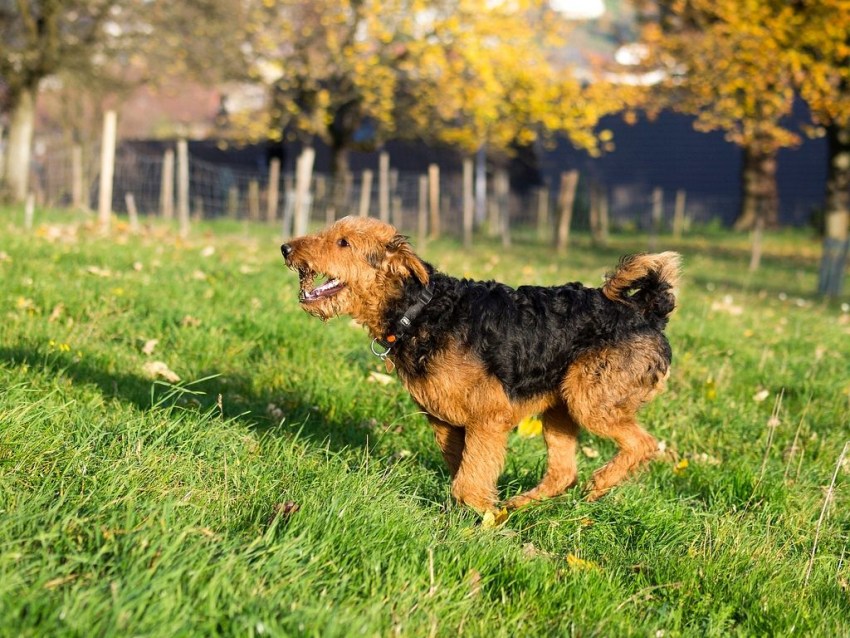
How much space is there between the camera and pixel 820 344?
29.7 ft

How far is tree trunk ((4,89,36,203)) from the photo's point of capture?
2416 centimetres

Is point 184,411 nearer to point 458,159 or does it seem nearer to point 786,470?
point 786,470

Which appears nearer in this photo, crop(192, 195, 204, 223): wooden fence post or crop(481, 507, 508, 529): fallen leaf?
crop(481, 507, 508, 529): fallen leaf

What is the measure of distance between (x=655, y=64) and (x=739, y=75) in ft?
12.6

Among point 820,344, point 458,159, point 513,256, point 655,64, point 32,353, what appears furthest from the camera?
point 458,159

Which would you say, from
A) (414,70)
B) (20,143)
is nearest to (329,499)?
(20,143)

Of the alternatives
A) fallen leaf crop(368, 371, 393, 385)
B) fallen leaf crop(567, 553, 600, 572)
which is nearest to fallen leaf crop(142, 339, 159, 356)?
fallen leaf crop(368, 371, 393, 385)

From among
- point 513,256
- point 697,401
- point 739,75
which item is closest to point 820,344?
point 697,401

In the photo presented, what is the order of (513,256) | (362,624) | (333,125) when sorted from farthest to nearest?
(333,125) < (513,256) < (362,624)

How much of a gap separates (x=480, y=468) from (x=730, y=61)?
21.0 m

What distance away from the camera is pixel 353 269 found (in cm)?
458

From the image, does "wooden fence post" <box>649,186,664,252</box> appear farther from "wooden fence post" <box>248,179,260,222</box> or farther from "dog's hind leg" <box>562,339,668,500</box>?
"dog's hind leg" <box>562,339,668,500</box>

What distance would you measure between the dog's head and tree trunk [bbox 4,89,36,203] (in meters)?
22.1

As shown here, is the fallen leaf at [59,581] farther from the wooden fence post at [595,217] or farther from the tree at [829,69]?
the wooden fence post at [595,217]
